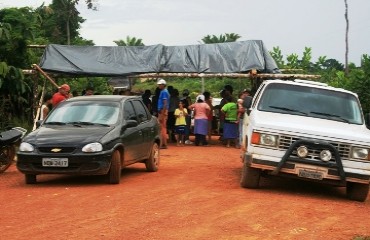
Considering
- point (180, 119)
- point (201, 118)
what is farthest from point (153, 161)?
point (201, 118)

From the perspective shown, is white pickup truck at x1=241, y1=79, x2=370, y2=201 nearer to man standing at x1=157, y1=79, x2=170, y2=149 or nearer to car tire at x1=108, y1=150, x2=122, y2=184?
car tire at x1=108, y1=150, x2=122, y2=184

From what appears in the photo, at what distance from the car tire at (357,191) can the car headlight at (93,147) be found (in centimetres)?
416

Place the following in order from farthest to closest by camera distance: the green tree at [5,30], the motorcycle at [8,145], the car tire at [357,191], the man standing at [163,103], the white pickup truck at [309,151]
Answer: the man standing at [163,103] < the green tree at [5,30] < the motorcycle at [8,145] < the car tire at [357,191] < the white pickup truck at [309,151]

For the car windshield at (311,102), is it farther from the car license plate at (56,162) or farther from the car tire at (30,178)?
the car tire at (30,178)

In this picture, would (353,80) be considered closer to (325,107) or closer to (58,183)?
(325,107)

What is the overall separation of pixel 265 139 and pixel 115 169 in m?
2.67

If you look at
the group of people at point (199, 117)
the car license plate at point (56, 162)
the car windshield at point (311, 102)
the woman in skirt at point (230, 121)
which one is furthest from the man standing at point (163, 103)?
the car license plate at point (56, 162)

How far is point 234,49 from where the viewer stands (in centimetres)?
2103

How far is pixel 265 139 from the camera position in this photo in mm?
9859

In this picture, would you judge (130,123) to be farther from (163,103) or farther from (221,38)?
(221,38)

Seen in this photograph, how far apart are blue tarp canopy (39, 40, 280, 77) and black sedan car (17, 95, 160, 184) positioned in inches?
319

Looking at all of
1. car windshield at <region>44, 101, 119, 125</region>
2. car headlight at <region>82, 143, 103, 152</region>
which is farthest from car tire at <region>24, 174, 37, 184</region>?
car headlight at <region>82, 143, 103, 152</region>

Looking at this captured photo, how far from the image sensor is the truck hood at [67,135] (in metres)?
10.5

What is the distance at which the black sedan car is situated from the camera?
10406 mm
